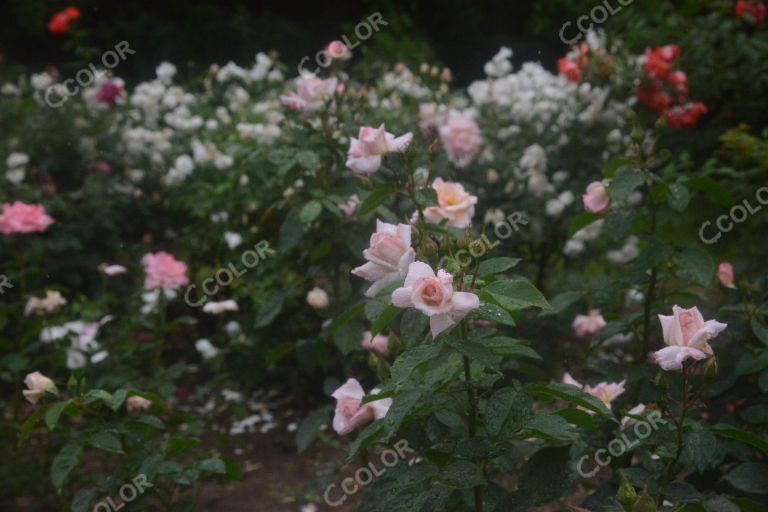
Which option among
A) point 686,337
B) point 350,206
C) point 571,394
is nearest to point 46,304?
point 350,206

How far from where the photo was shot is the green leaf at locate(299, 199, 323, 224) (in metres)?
2.13

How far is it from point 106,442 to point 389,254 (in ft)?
2.72

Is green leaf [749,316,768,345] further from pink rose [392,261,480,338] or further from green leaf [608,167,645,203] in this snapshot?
pink rose [392,261,480,338]

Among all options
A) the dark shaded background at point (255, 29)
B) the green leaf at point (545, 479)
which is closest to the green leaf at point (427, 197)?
the green leaf at point (545, 479)

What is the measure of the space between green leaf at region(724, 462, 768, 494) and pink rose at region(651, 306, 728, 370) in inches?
14.2

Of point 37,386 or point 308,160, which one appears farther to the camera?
point 308,160

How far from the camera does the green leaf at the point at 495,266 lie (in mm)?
1430

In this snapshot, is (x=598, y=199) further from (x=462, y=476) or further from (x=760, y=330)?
(x=462, y=476)

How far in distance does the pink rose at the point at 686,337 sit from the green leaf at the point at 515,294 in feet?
0.79

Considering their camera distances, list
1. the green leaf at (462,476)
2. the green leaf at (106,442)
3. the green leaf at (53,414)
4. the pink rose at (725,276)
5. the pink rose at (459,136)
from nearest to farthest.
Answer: the green leaf at (462,476)
the green leaf at (53,414)
the green leaf at (106,442)
the pink rose at (725,276)
the pink rose at (459,136)

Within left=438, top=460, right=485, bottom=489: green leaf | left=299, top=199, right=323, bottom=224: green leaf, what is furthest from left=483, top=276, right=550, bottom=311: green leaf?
left=299, top=199, right=323, bottom=224: green leaf

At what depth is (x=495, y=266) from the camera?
144cm

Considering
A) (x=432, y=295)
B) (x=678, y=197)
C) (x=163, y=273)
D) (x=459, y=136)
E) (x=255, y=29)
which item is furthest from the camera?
(x=255, y=29)

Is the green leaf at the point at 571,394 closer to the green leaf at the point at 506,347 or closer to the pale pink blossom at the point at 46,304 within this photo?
the green leaf at the point at 506,347
